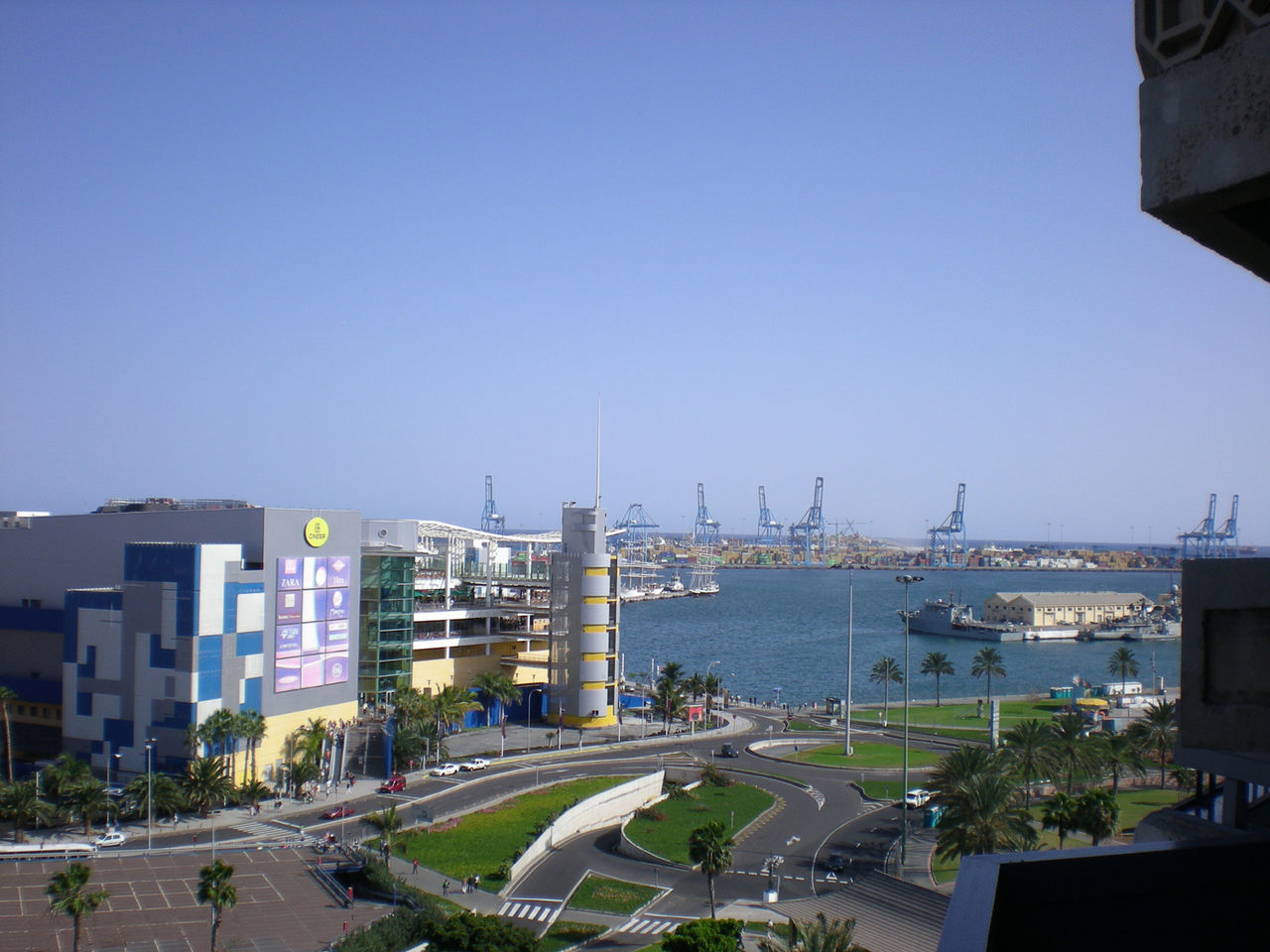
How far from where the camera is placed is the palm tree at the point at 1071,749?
18.4 meters

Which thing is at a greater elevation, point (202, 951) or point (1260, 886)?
point (1260, 886)

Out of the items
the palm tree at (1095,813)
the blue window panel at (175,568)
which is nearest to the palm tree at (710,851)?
the palm tree at (1095,813)

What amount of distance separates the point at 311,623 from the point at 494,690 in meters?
6.71

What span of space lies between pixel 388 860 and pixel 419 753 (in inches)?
276

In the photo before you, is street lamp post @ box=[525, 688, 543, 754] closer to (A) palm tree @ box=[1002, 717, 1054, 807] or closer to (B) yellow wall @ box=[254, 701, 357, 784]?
(B) yellow wall @ box=[254, 701, 357, 784]

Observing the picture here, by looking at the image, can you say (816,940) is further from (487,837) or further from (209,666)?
(209,666)

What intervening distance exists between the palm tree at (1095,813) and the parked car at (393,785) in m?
13.5

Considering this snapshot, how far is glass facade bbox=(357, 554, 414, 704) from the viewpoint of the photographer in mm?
26594

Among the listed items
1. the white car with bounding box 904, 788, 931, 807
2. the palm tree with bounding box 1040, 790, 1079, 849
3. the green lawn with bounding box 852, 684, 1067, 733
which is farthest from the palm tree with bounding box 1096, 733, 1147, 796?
the green lawn with bounding box 852, 684, 1067, 733

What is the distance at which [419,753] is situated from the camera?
23.7 meters

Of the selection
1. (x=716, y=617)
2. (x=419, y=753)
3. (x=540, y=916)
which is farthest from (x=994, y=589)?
(x=540, y=916)

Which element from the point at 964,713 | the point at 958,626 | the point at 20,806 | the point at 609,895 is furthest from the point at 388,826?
the point at 958,626

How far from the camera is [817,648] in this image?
5659 cm

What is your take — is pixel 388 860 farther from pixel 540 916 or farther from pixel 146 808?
pixel 146 808
